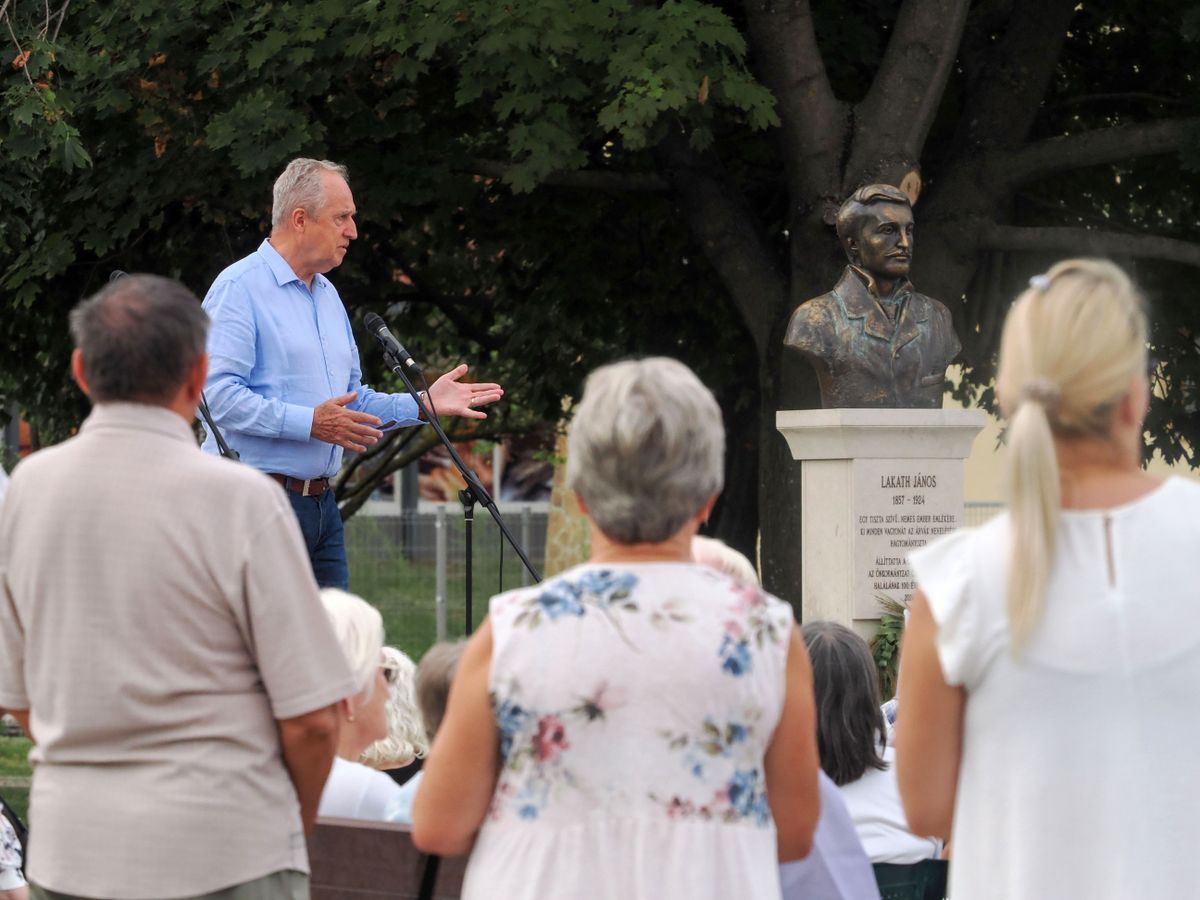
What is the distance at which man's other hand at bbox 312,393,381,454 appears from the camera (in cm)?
529

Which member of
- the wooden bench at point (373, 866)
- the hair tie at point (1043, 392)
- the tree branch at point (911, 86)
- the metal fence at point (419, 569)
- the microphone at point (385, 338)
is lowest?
the metal fence at point (419, 569)

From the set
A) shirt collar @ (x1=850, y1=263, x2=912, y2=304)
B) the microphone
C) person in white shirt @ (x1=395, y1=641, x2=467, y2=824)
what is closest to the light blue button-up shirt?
the microphone

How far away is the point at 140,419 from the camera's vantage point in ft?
8.79

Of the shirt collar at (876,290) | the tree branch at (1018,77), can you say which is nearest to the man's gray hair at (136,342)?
the shirt collar at (876,290)

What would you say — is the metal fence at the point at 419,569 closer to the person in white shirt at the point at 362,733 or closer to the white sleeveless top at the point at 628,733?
the person in white shirt at the point at 362,733

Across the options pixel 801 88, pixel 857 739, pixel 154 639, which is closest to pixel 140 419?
pixel 154 639

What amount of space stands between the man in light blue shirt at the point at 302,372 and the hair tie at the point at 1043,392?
10.1 ft

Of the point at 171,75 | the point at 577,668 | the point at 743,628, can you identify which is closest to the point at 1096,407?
the point at 743,628

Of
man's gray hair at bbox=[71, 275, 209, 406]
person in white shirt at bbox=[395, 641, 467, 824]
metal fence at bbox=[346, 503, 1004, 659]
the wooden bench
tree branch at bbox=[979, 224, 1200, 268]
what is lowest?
metal fence at bbox=[346, 503, 1004, 659]

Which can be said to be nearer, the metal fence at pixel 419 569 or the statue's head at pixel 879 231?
the statue's head at pixel 879 231

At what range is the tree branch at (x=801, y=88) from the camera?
35.2ft

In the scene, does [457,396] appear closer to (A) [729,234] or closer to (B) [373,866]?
(B) [373,866]

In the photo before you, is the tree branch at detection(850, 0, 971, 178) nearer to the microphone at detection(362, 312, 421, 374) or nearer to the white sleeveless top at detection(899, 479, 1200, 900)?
the microphone at detection(362, 312, 421, 374)

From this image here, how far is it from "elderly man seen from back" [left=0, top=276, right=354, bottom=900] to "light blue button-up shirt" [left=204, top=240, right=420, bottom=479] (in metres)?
2.68
